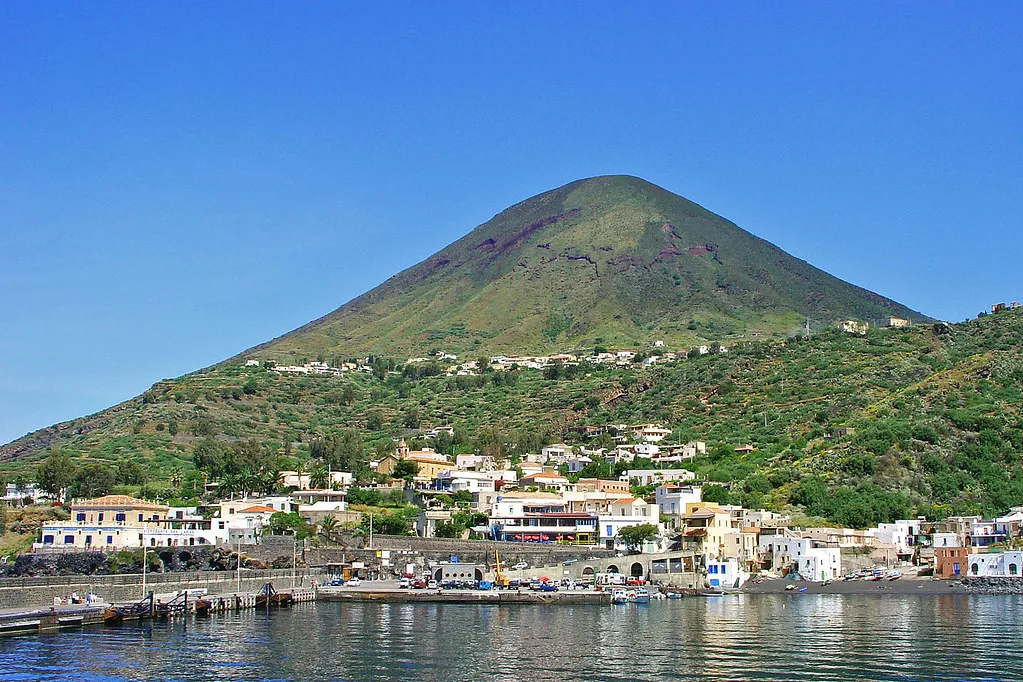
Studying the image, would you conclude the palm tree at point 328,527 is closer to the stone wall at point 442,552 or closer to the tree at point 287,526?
the tree at point 287,526

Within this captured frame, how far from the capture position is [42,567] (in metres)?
72.3

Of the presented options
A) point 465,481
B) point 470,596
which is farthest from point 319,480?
point 470,596

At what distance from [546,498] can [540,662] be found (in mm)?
52720

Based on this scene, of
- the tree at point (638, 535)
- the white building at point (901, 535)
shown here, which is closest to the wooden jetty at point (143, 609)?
the tree at point (638, 535)

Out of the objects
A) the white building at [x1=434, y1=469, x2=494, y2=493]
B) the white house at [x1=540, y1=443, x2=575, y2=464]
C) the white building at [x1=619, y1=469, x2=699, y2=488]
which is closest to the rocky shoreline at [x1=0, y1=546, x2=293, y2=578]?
the white building at [x1=434, y1=469, x2=494, y2=493]

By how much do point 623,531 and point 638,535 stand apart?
189cm

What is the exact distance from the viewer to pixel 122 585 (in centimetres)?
6200

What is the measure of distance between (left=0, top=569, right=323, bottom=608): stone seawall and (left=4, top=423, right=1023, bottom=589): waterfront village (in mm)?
8978

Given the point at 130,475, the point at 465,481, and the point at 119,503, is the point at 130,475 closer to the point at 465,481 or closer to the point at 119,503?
the point at 119,503

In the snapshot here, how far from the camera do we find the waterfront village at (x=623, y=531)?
82.2 m

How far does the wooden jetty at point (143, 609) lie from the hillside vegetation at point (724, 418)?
36.9 metres

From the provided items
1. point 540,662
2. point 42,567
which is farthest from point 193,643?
point 42,567

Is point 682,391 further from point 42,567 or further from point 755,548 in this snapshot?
point 42,567

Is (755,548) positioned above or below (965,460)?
below
